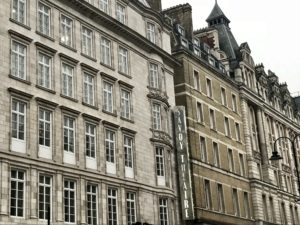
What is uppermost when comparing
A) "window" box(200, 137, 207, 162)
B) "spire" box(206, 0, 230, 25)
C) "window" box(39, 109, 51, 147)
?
"spire" box(206, 0, 230, 25)

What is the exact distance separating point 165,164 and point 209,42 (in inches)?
935

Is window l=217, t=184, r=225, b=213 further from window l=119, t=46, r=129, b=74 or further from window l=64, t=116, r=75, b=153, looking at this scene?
window l=64, t=116, r=75, b=153

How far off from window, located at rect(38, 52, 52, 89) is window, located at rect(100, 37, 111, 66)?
5.28 metres

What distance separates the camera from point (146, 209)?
115 feet

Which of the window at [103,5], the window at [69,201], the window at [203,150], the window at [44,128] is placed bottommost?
the window at [69,201]

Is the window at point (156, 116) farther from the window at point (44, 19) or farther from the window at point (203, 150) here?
the window at point (44, 19)

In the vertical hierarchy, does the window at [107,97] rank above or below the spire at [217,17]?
below

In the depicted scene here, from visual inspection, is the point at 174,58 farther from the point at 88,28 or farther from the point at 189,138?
the point at 88,28

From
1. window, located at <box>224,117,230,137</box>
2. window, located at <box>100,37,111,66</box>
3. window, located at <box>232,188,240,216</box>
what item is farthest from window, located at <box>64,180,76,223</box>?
window, located at <box>224,117,230,137</box>

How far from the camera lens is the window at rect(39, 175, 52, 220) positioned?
88.9ft

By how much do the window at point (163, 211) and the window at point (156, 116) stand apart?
5.18 m

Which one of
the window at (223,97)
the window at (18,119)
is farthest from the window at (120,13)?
the window at (223,97)

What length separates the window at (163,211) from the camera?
121 feet

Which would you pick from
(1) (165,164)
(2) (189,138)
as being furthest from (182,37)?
(1) (165,164)
